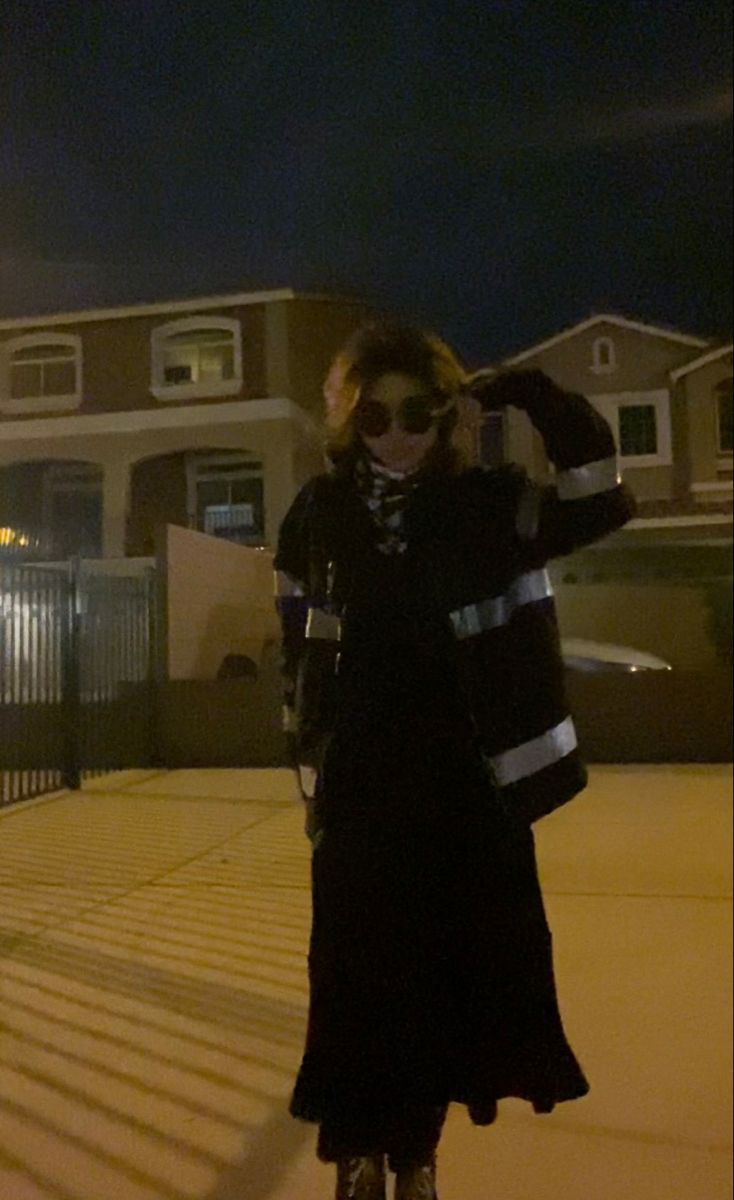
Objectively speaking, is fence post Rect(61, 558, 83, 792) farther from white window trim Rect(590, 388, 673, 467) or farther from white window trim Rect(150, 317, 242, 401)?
white window trim Rect(590, 388, 673, 467)

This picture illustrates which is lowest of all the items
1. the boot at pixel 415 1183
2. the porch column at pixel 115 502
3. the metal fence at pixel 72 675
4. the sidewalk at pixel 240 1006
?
the sidewalk at pixel 240 1006

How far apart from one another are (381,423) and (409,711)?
1.18 ft

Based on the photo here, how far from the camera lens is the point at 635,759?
5203 millimetres

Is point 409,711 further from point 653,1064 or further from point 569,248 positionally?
point 569,248

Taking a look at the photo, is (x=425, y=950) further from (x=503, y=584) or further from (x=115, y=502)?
(x=115, y=502)

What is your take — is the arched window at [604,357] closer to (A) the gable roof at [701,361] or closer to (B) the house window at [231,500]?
(A) the gable roof at [701,361]

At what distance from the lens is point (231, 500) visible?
5.90 feet

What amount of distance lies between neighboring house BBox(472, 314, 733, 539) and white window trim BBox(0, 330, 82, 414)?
922mm

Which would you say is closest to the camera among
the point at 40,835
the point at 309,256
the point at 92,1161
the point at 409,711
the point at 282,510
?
the point at 409,711

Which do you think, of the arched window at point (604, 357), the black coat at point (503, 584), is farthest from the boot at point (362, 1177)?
the arched window at point (604, 357)

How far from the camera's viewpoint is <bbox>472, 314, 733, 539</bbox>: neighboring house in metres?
2.57

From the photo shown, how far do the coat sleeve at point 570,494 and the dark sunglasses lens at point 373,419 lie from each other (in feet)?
0.60

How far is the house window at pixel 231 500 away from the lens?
1769 mm

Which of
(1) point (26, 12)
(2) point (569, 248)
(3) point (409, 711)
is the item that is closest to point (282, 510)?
(3) point (409, 711)
